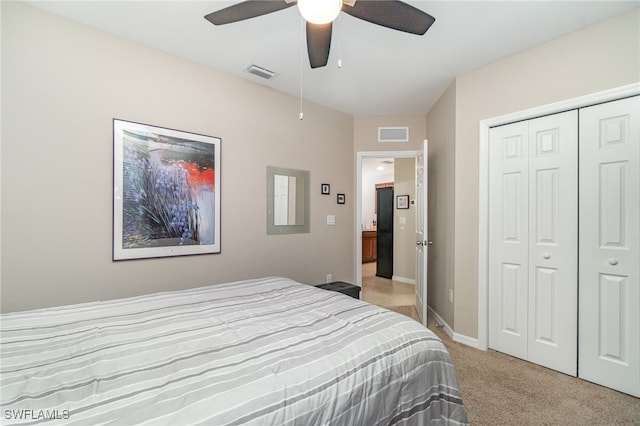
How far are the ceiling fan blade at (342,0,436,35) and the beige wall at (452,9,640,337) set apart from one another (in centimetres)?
139

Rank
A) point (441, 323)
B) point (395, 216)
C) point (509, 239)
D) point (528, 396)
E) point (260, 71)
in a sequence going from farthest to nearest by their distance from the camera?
point (395, 216), point (441, 323), point (260, 71), point (509, 239), point (528, 396)

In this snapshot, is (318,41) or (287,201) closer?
(318,41)

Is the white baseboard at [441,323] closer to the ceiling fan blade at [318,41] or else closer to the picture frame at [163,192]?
the picture frame at [163,192]

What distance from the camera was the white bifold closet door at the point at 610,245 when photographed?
6.37ft

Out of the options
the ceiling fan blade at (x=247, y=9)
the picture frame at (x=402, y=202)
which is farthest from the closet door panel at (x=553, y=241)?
the picture frame at (x=402, y=202)

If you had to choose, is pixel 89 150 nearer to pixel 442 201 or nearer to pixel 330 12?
pixel 330 12

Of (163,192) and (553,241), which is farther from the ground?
(163,192)

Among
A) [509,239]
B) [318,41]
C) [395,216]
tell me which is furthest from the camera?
[395,216]

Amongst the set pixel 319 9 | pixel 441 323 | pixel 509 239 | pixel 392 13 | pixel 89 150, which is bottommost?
pixel 441 323

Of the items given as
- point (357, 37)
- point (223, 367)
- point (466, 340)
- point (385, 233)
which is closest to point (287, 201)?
point (357, 37)

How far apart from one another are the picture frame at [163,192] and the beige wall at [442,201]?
2.36 metres

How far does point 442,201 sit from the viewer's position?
130 inches

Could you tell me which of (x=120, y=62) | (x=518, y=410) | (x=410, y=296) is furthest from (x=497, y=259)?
(x=120, y=62)

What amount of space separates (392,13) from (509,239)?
2.13 m
